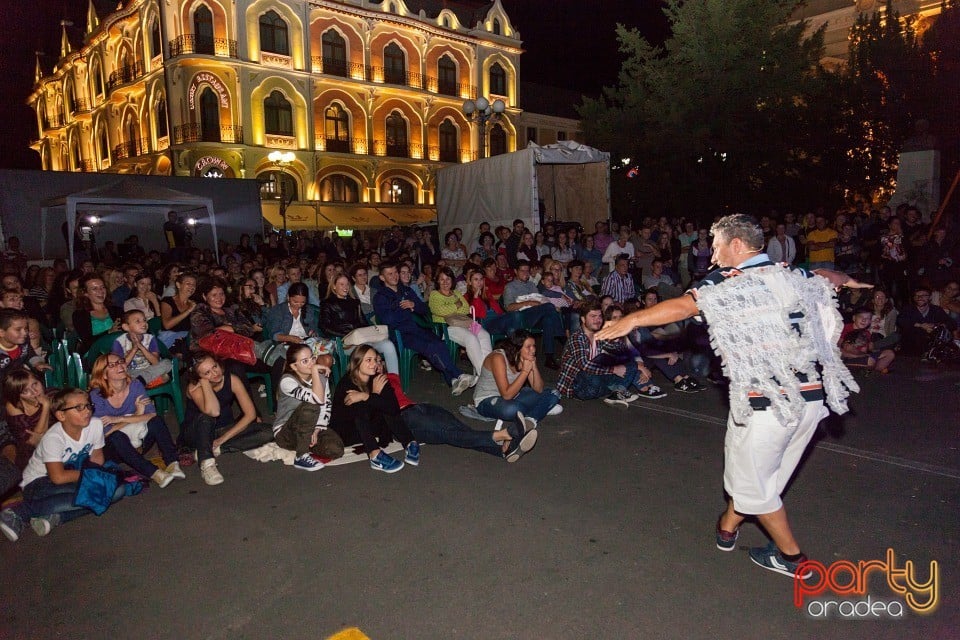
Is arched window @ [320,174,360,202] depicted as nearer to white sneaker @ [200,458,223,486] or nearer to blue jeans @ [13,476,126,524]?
white sneaker @ [200,458,223,486]

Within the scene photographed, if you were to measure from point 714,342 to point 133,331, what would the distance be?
4.96 meters

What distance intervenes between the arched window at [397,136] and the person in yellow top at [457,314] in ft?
92.7

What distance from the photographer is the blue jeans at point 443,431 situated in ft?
16.1

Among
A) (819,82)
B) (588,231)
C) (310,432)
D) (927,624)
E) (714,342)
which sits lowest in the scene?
(927,624)

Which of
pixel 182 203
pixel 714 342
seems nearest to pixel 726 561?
pixel 714 342

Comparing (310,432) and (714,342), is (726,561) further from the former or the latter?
(310,432)

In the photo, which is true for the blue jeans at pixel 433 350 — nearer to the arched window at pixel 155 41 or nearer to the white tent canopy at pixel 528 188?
the white tent canopy at pixel 528 188

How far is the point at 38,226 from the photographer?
15.4 meters

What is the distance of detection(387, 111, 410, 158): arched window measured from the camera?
34.7 metres

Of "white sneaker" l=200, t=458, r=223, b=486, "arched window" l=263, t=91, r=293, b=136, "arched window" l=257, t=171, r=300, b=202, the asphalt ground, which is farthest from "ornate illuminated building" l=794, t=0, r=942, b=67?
"white sneaker" l=200, t=458, r=223, b=486

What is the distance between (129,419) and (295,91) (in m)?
29.4

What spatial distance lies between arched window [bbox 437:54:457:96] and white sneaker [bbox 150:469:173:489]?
3438 cm

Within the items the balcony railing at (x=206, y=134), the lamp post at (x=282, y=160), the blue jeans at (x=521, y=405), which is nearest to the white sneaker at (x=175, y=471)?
the blue jeans at (x=521, y=405)

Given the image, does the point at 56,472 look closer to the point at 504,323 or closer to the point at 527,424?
the point at 527,424
